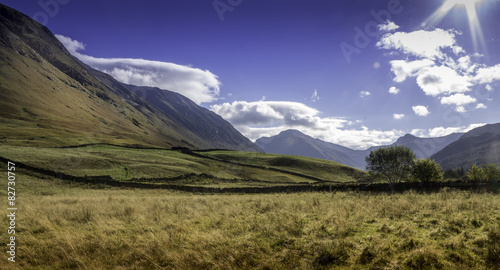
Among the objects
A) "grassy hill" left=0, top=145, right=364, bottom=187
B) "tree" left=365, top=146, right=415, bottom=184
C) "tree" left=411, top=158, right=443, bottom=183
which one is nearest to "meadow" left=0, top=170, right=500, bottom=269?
"grassy hill" left=0, top=145, right=364, bottom=187

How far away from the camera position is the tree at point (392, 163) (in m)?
54.0

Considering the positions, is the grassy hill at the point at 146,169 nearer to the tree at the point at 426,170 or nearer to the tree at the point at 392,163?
the tree at the point at 392,163

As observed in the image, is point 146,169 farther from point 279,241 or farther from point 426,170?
point 426,170

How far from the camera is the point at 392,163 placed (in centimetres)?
5550

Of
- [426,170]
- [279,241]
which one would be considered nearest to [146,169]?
[279,241]

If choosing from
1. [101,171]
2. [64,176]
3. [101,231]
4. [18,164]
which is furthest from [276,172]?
[101,231]

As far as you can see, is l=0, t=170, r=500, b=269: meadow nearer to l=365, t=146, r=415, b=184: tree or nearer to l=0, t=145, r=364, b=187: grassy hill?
l=0, t=145, r=364, b=187: grassy hill

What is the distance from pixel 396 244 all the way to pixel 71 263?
31.3ft

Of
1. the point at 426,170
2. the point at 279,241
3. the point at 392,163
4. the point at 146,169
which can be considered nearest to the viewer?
the point at 279,241

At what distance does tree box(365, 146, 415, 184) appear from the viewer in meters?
54.0

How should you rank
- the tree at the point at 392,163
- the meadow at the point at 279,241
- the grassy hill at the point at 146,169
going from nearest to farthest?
the meadow at the point at 279,241 → the grassy hill at the point at 146,169 → the tree at the point at 392,163

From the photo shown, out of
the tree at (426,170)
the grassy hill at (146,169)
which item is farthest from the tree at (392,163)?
the grassy hill at (146,169)

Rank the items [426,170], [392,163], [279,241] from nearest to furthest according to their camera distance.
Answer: [279,241] → [426,170] → [392,163]

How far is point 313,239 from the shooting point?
744cm
